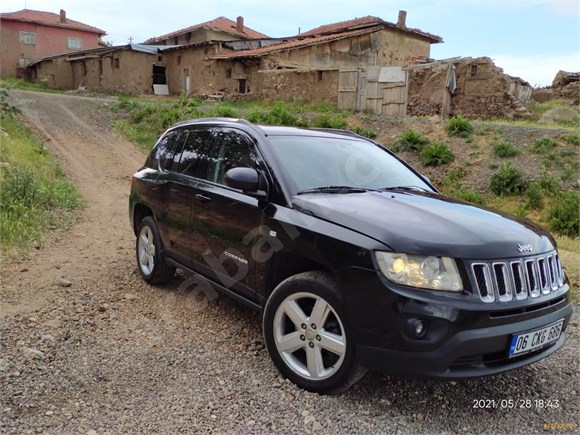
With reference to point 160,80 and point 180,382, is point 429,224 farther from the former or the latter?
point 160,80

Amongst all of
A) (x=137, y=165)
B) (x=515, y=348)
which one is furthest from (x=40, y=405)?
(x=137, y=165)

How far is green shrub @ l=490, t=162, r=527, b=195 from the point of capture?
12227mm

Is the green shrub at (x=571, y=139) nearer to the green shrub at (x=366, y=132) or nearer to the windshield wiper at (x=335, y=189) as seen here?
the green shrub at (x=366, y=132)

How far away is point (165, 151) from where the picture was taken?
16.9ft

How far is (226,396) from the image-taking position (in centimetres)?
303

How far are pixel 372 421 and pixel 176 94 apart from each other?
30.1 metres

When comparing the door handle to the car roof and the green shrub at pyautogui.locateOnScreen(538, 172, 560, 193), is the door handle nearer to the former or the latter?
the car roof

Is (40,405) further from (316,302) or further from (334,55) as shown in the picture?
(334,55)

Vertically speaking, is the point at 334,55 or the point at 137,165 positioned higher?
the point at 334,55

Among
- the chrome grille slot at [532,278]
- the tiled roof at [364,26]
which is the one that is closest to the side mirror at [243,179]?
the chrome grille slot at [532,278]

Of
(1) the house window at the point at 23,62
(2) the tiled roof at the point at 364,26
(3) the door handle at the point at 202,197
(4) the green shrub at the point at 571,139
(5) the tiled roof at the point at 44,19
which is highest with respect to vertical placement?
(5) the tiled roof at the point at 44,19

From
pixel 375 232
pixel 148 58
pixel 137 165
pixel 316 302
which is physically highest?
pixel 148 58

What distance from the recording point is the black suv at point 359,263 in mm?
2584

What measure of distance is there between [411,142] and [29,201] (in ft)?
34.8
